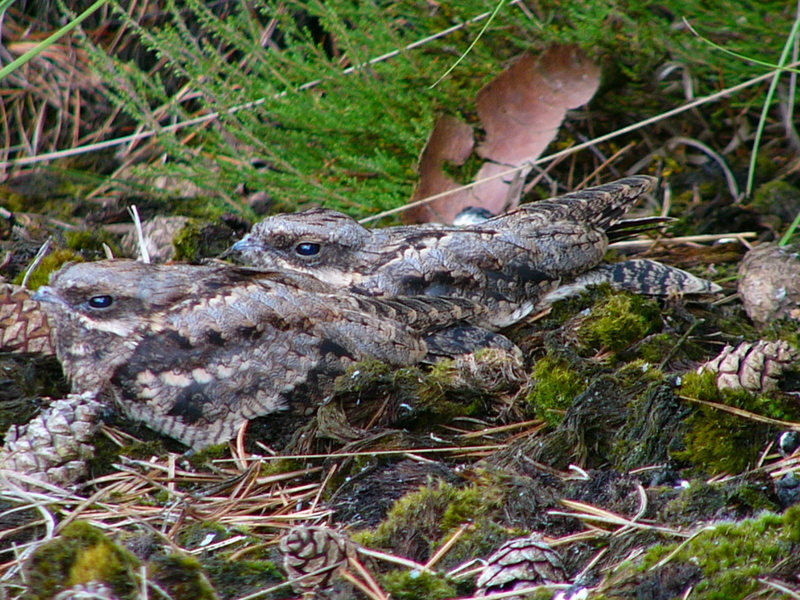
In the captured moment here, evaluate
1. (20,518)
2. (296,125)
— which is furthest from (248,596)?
(296,125)

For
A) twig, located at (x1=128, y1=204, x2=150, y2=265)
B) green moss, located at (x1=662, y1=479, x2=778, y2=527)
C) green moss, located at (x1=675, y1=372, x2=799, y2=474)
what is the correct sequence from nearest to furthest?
green moss, located at (x1=662, y1=479, x2=778, y2=527), green moss, located at (x1=675, y1=372, x2=799, y2=474), twig, located at (x1=128, y1=204, x2=150, y2=265)

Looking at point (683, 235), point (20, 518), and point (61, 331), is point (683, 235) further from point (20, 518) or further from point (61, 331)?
point (20, 518)

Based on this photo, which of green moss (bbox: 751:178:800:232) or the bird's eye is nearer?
the bird's eye

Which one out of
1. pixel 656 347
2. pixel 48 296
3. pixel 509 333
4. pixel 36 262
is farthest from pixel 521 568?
pixel 36 262

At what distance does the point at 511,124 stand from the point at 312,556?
2.64m

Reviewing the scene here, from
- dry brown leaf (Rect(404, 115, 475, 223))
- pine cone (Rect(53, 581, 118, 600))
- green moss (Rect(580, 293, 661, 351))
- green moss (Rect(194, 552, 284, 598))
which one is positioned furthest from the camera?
dry brown leaf (Rect(404, 115, 475, 223))

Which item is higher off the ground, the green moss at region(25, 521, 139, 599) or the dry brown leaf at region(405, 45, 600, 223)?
the green moss at region(25, 521, 139, 599)

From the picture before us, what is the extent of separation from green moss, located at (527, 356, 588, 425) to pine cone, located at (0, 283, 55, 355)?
175cm

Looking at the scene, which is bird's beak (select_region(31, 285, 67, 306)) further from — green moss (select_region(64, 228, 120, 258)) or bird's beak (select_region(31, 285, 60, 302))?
green moss (select_region(64, 228, 120, 258))

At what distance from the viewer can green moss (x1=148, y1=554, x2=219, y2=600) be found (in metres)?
1.56

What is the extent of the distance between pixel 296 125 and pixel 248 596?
2577 millimetres

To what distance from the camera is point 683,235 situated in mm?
3816

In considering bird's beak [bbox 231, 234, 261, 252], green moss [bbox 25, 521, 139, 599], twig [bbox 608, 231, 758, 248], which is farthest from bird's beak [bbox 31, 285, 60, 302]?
twig [bbox 608, 231, 758, 248]

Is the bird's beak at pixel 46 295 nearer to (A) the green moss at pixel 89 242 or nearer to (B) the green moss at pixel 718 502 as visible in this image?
(A) the green moss at pixel 89 242
